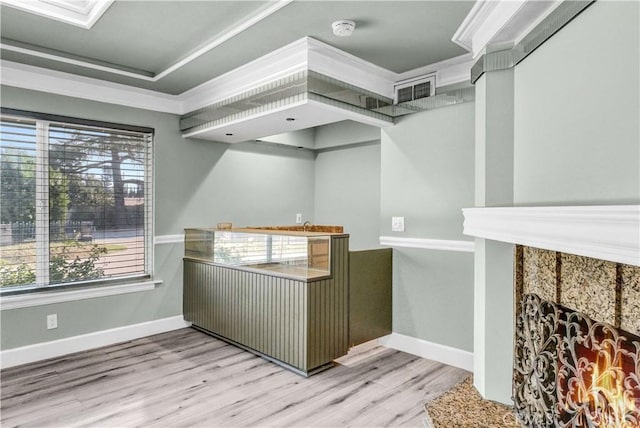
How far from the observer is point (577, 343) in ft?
4.93

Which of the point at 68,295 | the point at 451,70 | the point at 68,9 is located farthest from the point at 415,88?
the point at 68,295

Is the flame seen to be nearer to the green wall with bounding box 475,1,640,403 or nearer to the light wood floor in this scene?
the green wall with bounding box 475,1,640,403

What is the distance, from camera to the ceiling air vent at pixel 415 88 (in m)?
3.31

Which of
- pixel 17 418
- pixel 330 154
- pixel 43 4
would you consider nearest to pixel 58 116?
pixel 43 4

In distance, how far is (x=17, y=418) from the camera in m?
2.44

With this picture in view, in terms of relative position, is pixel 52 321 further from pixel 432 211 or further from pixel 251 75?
pixel 432 211

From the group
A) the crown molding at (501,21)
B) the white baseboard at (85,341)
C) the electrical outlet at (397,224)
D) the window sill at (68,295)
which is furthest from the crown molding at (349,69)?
the white baseboard at (85,341)

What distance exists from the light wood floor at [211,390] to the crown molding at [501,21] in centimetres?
227

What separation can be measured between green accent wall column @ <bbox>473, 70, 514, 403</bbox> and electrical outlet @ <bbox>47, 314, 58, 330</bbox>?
3505 millimetres

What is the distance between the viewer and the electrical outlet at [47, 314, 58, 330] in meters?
3.42

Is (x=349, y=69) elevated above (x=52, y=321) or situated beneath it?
elevated above

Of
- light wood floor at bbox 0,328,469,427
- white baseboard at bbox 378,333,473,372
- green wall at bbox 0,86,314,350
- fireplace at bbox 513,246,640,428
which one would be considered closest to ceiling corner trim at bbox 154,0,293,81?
green wall at bbox 0,86,314,350

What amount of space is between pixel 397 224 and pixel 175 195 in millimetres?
2360

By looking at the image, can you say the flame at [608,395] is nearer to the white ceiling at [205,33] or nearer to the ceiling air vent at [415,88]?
the white ceiling at [205,33]
